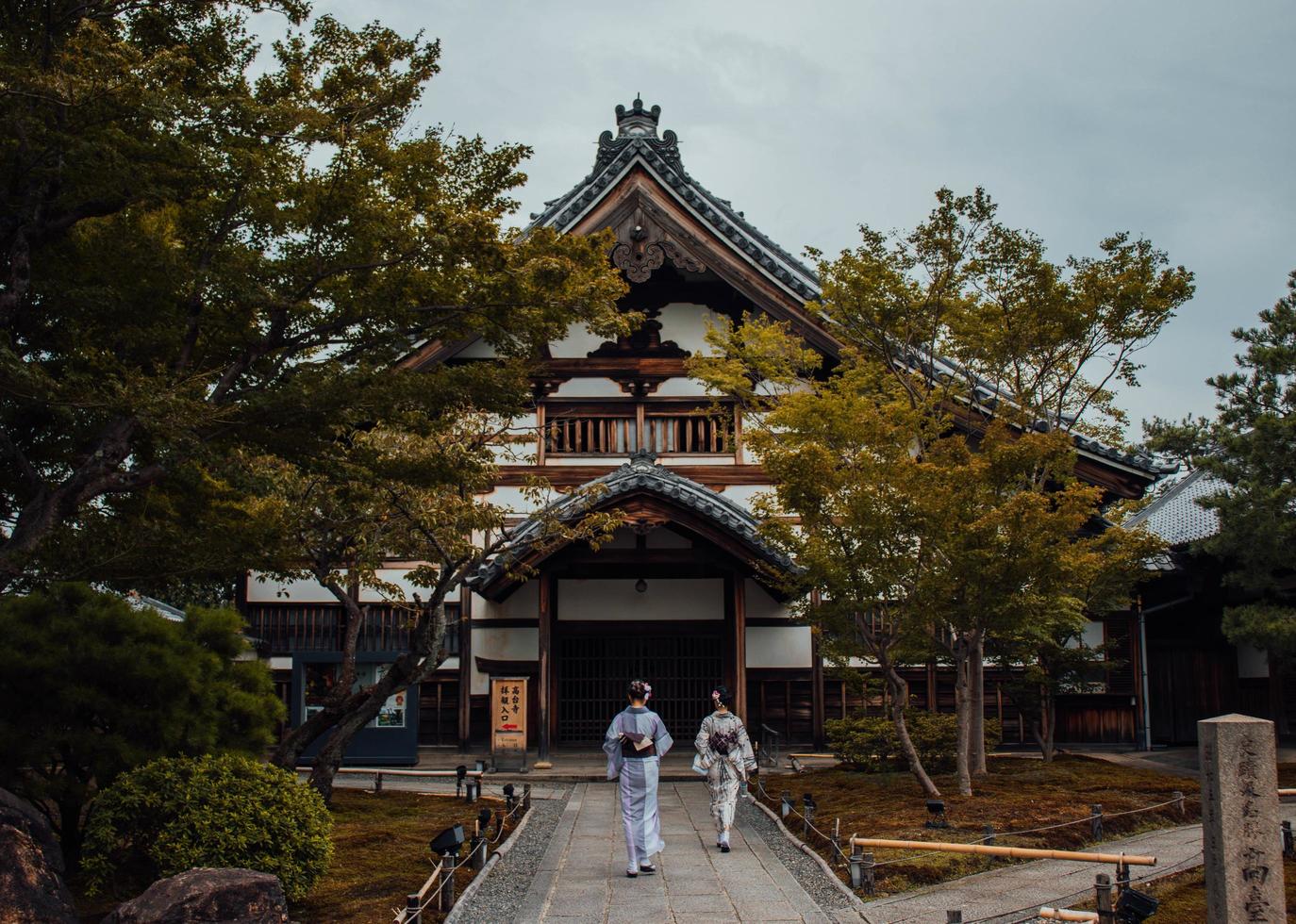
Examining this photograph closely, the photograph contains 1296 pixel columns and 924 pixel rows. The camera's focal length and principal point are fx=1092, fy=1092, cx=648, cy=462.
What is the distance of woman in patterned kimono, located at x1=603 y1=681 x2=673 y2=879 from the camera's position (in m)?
10.4

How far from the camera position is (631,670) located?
790 inches

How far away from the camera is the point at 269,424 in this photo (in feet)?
32.0

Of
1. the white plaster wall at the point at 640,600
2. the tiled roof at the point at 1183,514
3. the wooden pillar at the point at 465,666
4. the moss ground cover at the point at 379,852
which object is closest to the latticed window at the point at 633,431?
the white plaster wall at the point at 640,600

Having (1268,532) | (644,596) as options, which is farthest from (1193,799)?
(644,596)

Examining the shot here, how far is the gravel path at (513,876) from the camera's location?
8.98 m

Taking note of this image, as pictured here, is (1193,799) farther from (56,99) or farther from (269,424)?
(56,99)

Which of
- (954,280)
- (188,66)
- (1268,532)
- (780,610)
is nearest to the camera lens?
(188,66)

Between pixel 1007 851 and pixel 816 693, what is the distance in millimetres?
10179

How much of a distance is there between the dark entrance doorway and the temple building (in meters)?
0.03

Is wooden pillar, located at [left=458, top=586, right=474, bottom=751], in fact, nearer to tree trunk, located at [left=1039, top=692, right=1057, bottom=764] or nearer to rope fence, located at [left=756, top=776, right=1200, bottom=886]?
rope fence, located at [left=756, top=776, right=1200, bottom=886]

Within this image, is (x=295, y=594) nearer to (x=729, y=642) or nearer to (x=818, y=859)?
(x=729, y=642)

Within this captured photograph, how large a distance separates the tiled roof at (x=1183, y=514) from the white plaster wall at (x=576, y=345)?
36.7ft

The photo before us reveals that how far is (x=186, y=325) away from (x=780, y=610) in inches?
493

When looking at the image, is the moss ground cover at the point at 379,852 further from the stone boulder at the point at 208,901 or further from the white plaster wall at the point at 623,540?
the white plaster wall at the point at 623,540
